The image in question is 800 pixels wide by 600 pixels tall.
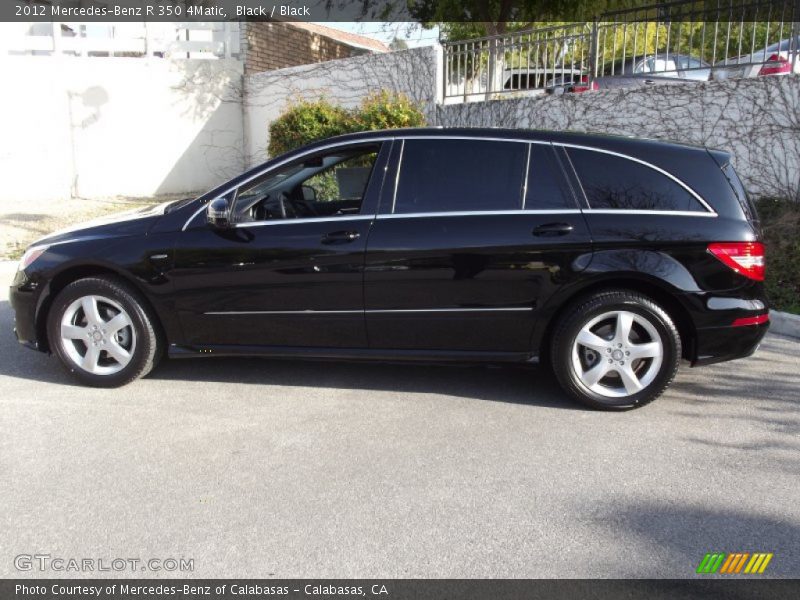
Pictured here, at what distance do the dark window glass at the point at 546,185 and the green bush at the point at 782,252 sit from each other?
11.1 feet

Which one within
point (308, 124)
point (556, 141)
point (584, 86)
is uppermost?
point (584, 86)

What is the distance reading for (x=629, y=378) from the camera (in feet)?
14.1

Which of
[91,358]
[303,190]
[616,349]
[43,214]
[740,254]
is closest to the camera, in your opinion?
[740,254]

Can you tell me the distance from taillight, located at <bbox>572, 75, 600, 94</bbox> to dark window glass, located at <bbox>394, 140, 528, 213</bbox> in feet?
23.2

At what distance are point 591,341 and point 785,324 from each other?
9.42 ft

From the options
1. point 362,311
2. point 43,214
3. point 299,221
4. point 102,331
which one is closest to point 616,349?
point 362,311

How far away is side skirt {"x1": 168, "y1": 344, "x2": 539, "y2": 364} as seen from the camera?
4.47 meters

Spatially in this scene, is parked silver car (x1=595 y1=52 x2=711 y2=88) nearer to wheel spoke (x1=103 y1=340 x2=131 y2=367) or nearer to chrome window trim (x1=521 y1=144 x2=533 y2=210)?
chrome window trim (x1=521 y1=144 x2=533 y2=210)

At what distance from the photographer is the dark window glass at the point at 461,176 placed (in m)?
4.40

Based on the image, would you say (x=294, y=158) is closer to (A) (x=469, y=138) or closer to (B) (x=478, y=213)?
(A) (x=469, y=138)

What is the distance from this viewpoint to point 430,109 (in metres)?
12.6

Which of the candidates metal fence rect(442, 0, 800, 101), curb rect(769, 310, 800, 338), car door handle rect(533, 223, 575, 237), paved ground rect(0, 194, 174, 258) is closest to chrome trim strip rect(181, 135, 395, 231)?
car door handle rect(533, 223, 575, 237)

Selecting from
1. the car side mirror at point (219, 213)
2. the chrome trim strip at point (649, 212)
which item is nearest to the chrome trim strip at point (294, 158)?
the car side mirror at point (219, 213)

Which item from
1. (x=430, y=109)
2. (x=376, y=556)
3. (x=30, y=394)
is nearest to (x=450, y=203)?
(x=376, y=556)
